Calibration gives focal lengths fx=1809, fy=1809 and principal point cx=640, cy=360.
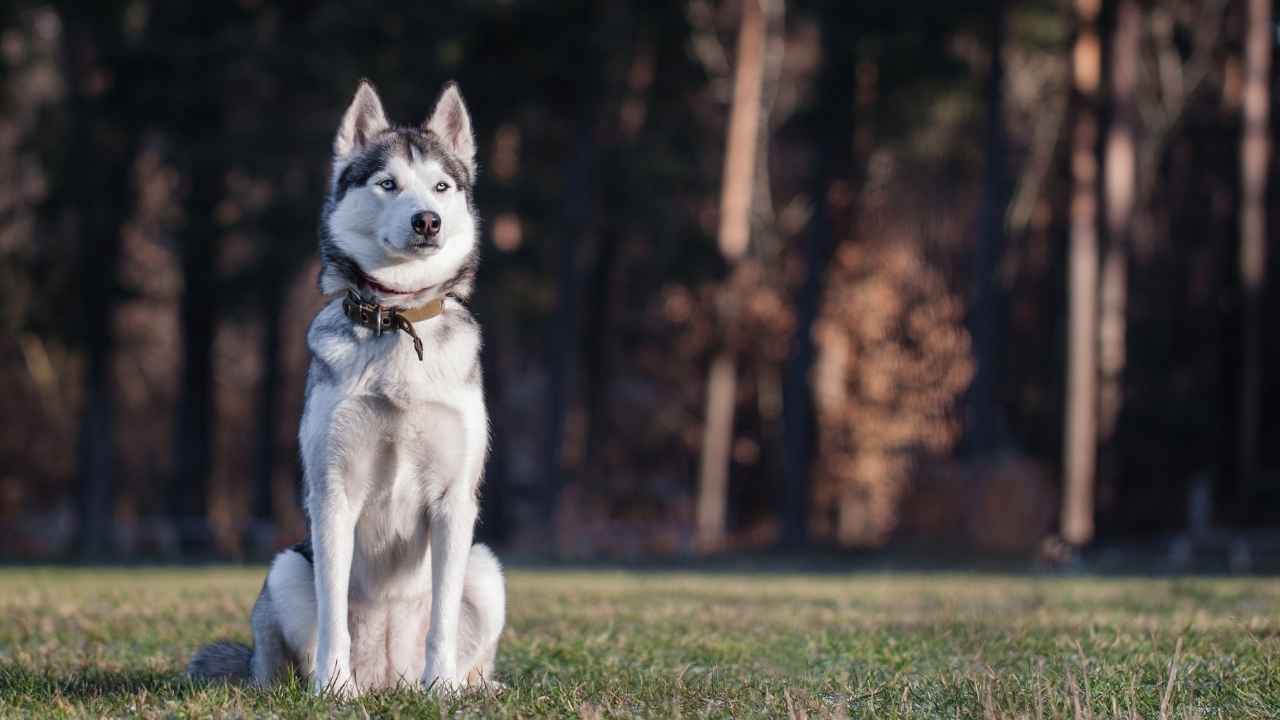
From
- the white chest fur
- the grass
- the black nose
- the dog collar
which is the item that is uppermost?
the black nose

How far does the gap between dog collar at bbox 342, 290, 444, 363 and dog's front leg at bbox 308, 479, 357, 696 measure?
2.16 ft

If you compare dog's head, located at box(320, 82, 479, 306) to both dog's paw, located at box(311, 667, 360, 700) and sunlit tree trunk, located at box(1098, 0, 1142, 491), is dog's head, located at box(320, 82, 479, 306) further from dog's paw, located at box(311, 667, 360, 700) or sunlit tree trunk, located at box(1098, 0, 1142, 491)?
sunlit tree trunk, located at box(1098, 0, 1142, 491)

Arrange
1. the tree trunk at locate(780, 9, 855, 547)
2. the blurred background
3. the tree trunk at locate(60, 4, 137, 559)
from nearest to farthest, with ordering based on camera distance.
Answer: the blurred background
the tree trunk at locate(780, 9, 855, 547)
the tree trunk at locate(60, 4, 137, 559)

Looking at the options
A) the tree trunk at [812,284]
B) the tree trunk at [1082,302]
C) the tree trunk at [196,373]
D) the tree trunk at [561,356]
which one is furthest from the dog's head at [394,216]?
the tree trunk at [196,373]

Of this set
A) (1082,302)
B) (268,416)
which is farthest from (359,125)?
(268,416)

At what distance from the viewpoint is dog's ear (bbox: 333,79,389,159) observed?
7727mm

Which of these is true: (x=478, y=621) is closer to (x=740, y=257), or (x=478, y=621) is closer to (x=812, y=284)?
(x=812, y=284)

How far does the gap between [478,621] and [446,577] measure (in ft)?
1.70

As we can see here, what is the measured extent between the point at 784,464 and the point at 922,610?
18.2 meters

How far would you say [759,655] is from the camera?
371 inches

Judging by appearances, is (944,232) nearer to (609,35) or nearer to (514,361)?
(514,361)

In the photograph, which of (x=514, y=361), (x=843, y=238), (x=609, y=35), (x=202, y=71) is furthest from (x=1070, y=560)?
(x=514, y=361)

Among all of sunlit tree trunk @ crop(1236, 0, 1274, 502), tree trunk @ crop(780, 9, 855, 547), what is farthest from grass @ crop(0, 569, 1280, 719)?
sunlit tree trunk @ crop(1236, 0, 1274, 502)

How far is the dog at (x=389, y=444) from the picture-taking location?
23.5 ft
